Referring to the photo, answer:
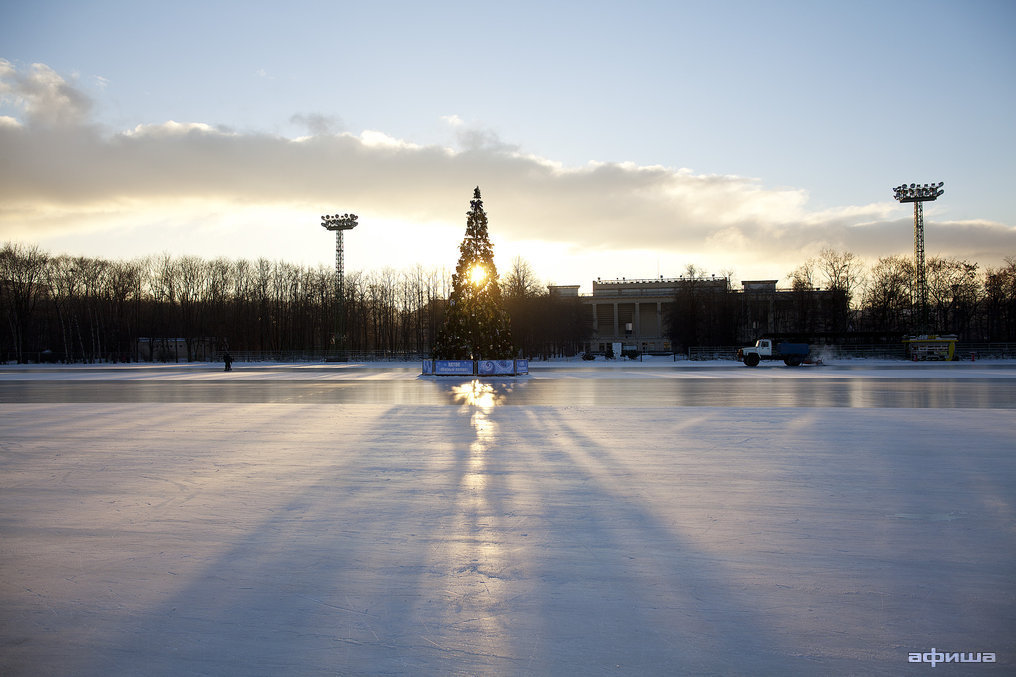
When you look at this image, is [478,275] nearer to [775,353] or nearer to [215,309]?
[775,353]


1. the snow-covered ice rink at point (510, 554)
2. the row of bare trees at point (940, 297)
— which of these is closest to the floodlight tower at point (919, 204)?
the row of bare trees at point (940, 297)

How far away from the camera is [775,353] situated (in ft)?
163

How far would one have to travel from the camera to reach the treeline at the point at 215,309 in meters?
78.1

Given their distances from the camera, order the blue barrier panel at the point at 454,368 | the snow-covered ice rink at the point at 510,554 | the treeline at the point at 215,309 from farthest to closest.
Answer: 1. the treeline at the point at 215,309
2. the blue barrier panel at the point at 454,368
3. the snow-covered ice rink at the point at 510,554

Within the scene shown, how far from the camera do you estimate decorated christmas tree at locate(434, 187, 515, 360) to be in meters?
39.1

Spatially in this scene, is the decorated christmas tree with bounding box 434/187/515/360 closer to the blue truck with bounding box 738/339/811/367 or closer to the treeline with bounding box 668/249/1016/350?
the blue truck with bounding box 738/339/811/367

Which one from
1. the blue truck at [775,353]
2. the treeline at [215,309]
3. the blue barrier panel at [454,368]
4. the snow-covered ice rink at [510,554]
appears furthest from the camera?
the treeline at [215,309]

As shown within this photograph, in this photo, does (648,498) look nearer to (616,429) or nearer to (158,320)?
(616,429)

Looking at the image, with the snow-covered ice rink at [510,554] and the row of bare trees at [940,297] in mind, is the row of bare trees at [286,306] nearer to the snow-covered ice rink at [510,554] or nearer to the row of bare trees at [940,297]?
the row of bare trees at [940,297]

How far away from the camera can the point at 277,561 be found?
18.3ft

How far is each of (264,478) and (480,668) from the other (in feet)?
20.5

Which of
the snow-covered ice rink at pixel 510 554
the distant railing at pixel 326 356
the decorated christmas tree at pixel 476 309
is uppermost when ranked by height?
the decorated christmas tree at pixel 476 309

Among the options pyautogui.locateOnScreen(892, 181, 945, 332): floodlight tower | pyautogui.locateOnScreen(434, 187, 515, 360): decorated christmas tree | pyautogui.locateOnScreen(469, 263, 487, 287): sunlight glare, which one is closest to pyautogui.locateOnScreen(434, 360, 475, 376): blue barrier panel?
pyautogui.locateOnScreen(434, 187, 515, 360): decorated christmas tree

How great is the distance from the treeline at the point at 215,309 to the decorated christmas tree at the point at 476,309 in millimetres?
32832
